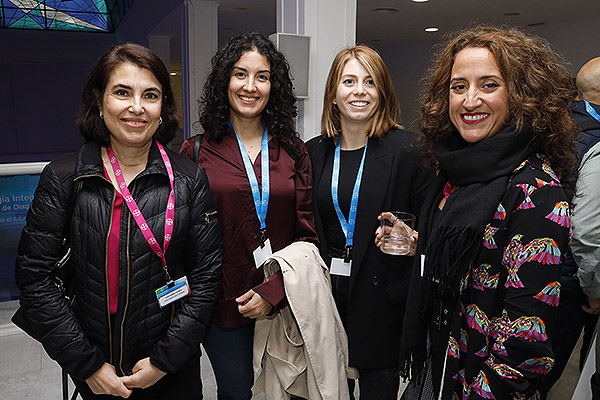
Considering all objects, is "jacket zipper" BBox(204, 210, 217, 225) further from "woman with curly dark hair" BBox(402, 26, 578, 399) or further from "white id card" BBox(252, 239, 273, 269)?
"woman with curly dark hair" BBox(402, 26, 578, 399)

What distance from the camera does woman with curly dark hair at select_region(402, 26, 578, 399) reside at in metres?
1.26

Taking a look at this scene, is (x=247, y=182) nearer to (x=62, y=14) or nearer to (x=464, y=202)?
(x=464, y=202)

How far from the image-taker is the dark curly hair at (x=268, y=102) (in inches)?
79.0

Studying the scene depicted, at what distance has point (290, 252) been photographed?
1.90 metres

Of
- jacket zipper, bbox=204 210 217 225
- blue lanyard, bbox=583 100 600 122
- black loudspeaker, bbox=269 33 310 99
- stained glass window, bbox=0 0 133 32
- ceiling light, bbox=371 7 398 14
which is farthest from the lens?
stained glass window, bbox=0 0 133 32

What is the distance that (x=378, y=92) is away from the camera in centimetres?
205

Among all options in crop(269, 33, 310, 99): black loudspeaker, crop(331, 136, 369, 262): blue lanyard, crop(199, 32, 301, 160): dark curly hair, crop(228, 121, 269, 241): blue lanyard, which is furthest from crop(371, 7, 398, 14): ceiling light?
crop(228, 121, 269, 241): blue lanyard

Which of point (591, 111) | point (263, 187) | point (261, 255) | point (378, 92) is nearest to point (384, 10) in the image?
point (591, 111)

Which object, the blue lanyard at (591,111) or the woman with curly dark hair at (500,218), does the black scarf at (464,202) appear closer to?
the woman with curly dark hair at (500,218)

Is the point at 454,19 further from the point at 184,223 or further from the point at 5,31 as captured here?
the point at 5,31

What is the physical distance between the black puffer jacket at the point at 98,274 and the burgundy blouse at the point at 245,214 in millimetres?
264

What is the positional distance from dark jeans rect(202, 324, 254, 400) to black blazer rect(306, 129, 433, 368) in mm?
434

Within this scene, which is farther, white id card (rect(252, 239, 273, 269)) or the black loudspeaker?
the black loudspeaker

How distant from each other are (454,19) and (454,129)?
7848mm
